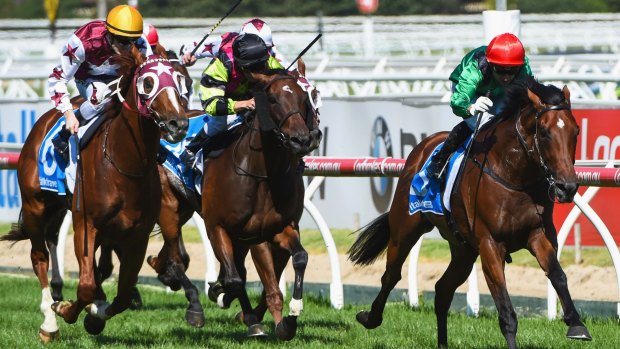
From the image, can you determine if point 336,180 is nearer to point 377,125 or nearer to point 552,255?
point 377,125

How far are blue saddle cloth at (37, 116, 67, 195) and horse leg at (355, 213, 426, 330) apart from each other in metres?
2.02

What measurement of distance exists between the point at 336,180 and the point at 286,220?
13.1 feet

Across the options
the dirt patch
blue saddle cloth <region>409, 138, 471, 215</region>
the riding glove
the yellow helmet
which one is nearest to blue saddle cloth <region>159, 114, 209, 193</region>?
the yellow helmet

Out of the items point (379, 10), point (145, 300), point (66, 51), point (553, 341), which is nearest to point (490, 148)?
point (553, 341)

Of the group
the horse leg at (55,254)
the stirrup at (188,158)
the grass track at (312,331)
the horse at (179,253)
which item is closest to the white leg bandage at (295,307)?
the grass track at (312,331)

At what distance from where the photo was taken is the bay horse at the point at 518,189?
6.19 metres

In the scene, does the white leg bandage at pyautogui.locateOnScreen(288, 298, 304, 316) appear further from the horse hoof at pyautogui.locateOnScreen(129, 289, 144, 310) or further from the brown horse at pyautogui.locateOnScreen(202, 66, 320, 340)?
the horse hoof at pyautogui.locateOnScreen(129, 289, 144, 310)

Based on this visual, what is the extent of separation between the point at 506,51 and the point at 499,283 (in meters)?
1.20

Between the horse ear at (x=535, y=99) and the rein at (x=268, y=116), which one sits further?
the rein at (x=268, y=116)

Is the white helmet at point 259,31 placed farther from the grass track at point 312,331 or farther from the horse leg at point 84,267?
the grass track at point 312,331

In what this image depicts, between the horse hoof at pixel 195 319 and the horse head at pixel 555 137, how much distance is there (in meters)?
2.68

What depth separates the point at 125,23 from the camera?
7.07 m

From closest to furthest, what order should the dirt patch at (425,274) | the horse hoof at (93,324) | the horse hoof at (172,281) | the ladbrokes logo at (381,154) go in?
the horse hoof at (93,324) → the horse hoof at (172,281) → the dirt patch at (425,274) → the ladbrokes logo at (381,154)

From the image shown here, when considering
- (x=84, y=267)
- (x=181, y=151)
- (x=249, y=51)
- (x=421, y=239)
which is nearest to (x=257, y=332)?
(x=84, y=267)
